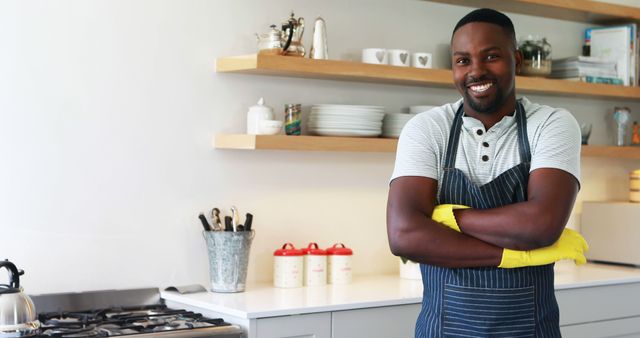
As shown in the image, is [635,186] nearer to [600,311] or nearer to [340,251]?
[600,311]

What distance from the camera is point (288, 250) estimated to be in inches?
133

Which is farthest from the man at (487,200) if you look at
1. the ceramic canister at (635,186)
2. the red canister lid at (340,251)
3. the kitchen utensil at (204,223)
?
the ceramic canister at (635,186)

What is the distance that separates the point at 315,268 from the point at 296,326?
579 millimetres

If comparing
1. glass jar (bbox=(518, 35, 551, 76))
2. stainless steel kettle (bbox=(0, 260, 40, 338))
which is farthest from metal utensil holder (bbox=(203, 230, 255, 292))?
glass jar (bbox=(518, 35, 551, 76))

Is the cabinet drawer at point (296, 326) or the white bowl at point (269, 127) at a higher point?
the white bowl at point (269, 127)

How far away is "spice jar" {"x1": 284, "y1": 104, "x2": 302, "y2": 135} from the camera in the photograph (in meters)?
3.39

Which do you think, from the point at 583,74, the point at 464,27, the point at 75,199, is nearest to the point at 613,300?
the point at 583,74

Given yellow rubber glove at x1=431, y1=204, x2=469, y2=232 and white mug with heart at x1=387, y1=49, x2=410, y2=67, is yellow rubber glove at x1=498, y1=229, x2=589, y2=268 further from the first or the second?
white mug with heart at x1=387, y1=49, x2=410, y2=67

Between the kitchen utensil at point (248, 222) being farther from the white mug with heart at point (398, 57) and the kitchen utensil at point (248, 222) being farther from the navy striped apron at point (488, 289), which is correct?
the navy striped apron at point (488, 289)

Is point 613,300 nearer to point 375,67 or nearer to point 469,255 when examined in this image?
point 375,67

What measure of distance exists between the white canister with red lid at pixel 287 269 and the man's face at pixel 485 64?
132cm

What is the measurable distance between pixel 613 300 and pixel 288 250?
4.28 feet

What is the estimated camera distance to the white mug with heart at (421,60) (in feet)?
12.1

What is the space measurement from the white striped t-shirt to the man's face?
2.4 inches
